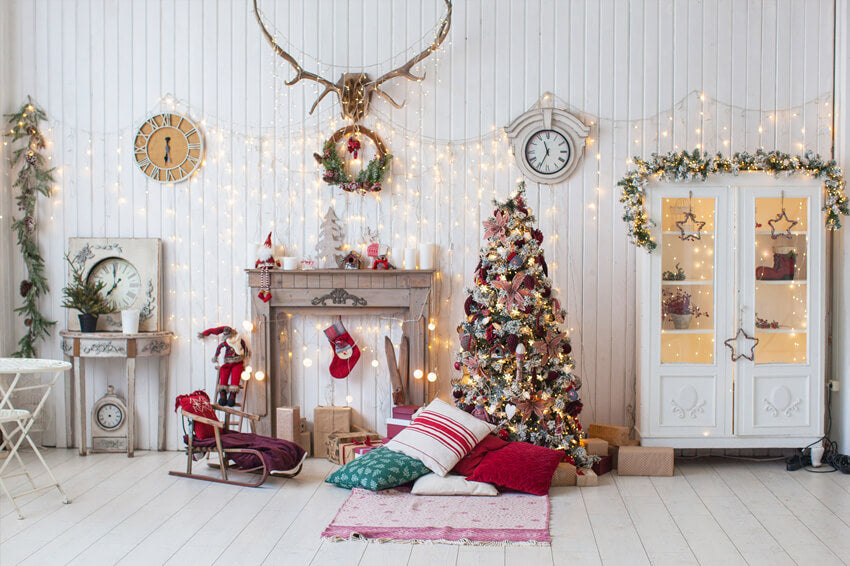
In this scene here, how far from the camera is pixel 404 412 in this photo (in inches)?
204

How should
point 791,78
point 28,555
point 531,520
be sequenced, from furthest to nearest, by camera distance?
point 791,78 → point 531,520 → point 28,555

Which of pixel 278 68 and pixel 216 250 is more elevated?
pixel 278 68

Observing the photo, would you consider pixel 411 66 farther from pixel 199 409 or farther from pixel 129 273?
pixel 199 409

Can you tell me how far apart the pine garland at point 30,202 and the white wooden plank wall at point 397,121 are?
10cm

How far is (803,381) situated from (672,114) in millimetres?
2072

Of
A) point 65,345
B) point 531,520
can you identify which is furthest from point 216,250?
point 531,520

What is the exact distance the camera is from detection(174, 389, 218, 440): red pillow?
4.69 m

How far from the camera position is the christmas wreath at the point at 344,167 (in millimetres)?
5402

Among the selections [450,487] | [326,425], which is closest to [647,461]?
[450,487]

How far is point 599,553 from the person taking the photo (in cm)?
→ 353

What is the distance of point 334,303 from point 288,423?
908 millimetres

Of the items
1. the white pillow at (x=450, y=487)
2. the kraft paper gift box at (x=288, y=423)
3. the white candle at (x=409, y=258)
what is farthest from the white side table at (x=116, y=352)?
the white pillow at (x=450, y=487)

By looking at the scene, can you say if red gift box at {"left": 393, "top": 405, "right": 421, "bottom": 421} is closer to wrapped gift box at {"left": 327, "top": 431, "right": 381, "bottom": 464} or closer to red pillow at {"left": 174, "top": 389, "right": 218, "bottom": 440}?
wrapped gift box at {"left": 327, "top": 431, "right": 381, "bottom": 464}

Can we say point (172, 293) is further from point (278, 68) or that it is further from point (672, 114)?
point (672, 114)
